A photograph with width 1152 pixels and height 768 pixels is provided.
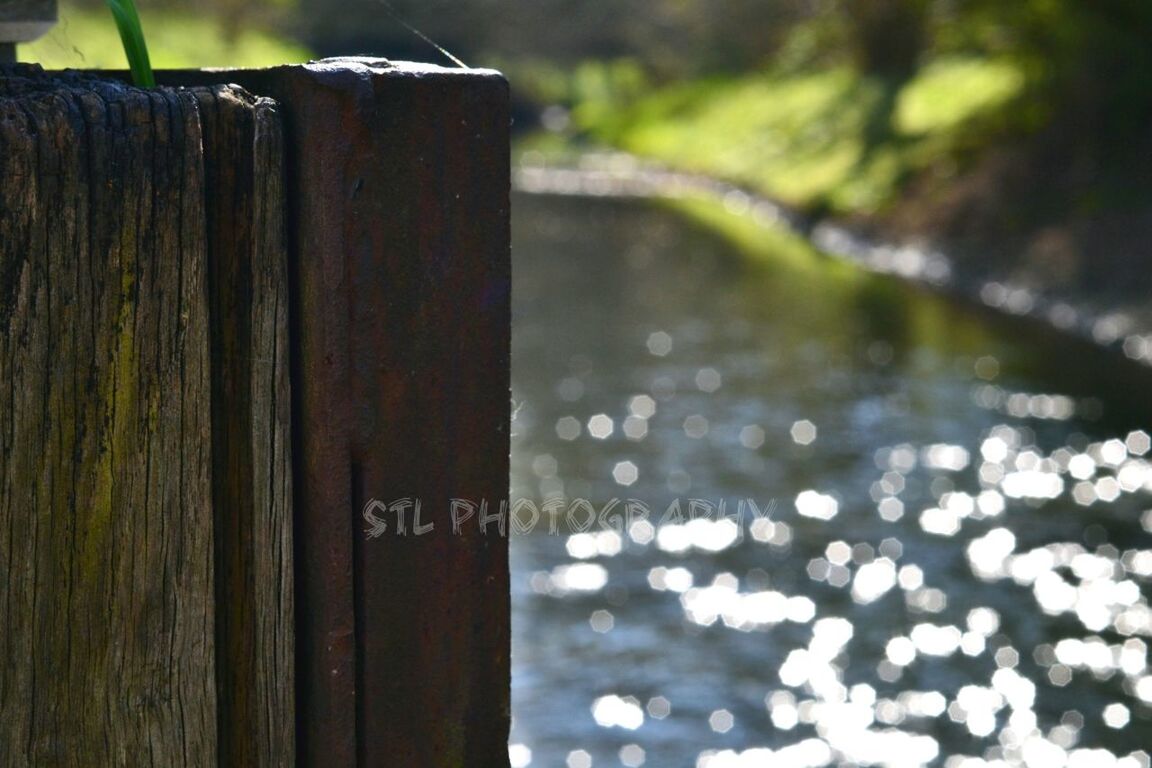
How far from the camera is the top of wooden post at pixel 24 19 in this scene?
1.92m

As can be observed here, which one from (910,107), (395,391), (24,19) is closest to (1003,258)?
(910,107)

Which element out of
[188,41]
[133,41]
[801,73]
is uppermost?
[801,73]

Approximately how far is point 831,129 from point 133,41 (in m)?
26.4

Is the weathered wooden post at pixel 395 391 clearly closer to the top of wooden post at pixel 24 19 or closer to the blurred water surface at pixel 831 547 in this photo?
the top of wooden post at pixel 24 19

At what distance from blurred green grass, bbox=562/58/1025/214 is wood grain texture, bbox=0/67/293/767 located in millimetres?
19142

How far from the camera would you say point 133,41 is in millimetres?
1615

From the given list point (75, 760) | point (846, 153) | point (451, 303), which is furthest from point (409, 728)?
point (846, 153)

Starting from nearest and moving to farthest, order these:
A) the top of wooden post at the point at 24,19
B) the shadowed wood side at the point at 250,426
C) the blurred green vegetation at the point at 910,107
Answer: the shadowed wood side at the point at 250,426
the top of wooden post at the point at 24,19
the blurred green vegetation at the point at 910,107

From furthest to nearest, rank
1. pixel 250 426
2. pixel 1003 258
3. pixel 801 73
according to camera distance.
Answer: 1. pixel 801 73
2. pixel 1003 258
3. pixel 250 426

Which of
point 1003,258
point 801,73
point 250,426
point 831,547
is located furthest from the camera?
point 801,73

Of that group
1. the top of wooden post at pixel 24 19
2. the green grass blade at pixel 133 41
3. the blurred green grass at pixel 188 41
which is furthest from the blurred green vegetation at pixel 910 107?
the green grass blade at pixel 133 41

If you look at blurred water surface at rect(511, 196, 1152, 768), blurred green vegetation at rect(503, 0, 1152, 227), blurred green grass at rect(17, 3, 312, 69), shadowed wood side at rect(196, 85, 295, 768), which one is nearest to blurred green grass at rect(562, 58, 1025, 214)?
blurred green vegetation at rect(503, 0, 1152, 227)

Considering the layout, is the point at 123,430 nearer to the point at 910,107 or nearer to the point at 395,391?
the point at 395,391

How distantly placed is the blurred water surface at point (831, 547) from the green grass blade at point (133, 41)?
16.4 feet
